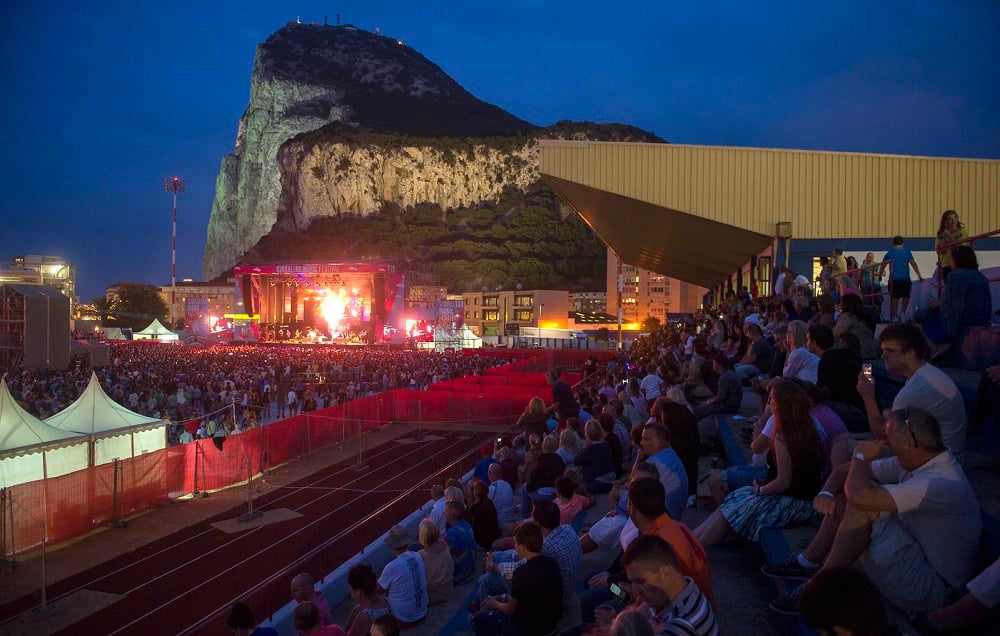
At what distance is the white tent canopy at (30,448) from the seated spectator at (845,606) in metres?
12.7

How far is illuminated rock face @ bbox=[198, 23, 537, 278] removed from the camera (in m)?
117

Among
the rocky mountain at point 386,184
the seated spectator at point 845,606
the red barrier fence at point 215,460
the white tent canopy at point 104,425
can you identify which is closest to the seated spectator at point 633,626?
the seated spectator at point 845,606

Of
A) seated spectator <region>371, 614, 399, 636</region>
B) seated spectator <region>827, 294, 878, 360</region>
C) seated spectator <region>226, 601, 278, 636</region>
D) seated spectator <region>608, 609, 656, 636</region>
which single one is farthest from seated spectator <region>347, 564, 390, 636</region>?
seated spectator <region>827, 294, 878, 360</region>

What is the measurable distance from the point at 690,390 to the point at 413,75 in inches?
6660

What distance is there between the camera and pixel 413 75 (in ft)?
542

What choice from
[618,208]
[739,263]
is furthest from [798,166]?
[739,263]

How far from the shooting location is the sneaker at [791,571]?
339cm

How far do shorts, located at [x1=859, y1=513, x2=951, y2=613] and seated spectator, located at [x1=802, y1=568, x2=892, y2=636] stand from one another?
100 cm

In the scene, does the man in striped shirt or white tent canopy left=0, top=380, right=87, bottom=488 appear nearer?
the man in striped shirt

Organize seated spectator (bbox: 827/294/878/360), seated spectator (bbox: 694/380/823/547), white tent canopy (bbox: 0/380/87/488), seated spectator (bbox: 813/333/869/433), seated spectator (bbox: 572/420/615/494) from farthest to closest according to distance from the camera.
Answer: white tent canopy (bbox: 0/380/87/488) → seated spectator (bbox: 572/420/615/494) → seated spectator (bbox: 827/294/878/360) → seated spectator (bbox: 813/333/869/433) → seated spectator (bbox: 694/380/823/547)

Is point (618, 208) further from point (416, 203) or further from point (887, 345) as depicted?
point (416, 203)

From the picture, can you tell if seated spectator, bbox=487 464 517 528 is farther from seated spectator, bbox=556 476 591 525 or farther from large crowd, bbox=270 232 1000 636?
seated spectator, bbox=556 476 591 525

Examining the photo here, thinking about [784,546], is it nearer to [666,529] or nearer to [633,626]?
[666,529]

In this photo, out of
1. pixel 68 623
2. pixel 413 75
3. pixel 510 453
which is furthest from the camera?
pixel 413 75
